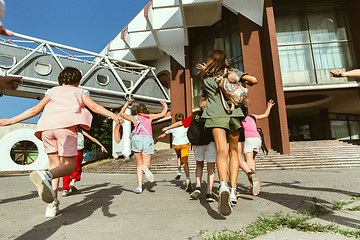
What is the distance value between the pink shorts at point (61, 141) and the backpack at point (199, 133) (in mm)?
1832

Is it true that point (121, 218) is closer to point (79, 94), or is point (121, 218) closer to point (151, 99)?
point (79, 94)

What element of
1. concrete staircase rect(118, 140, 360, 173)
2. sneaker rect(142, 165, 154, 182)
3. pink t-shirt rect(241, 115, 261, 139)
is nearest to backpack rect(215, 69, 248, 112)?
pink t-shirt rect(241, 115, 261, 139)

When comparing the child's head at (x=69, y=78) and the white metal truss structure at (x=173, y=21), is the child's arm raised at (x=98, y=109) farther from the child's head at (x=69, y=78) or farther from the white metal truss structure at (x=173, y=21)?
the white metal truss structure at (x=173, y=21)

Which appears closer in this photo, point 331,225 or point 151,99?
point 331,225

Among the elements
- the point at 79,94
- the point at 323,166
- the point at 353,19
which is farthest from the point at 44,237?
the point at 353,19

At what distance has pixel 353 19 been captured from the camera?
13.8m

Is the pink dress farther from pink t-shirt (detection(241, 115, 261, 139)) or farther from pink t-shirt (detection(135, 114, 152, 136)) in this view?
pink t-shirt (detection(241, 115, 261, 139))

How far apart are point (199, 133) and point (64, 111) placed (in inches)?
79.2

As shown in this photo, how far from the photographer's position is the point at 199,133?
3.63 metres

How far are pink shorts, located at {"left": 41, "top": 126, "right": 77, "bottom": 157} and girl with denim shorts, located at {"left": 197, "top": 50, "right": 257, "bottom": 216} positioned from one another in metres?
1.63

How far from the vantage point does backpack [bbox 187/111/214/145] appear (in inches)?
141

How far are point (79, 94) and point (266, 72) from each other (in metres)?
12.7

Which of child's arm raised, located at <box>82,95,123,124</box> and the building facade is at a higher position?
the building facade

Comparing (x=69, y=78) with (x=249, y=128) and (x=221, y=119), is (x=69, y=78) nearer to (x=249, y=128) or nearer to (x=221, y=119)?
(x=221, y=119)
